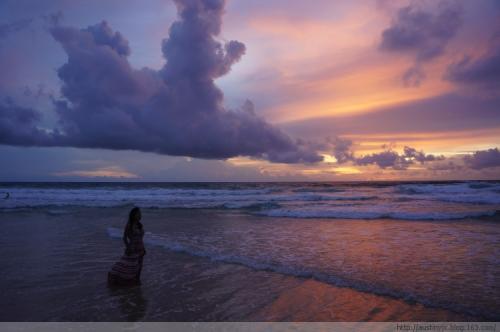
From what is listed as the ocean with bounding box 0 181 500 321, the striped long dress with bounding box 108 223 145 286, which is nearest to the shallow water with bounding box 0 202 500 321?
the ocean with bounding box 0 181 500 321

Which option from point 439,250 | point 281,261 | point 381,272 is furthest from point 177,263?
point 439,250

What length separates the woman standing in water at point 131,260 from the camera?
730 centimetres

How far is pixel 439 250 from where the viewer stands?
10.7 meters

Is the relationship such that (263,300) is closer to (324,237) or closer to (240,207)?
(324,237)

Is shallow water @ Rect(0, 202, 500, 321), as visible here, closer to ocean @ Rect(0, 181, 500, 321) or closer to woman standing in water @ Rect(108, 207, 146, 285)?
ocean @ Rect(0, 181, 500, 321)

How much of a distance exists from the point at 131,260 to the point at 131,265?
0.10 m

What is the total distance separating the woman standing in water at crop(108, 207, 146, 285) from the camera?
24.0 feet

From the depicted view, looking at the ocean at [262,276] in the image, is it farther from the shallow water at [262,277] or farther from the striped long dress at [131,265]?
the striped long dress at [131,265]

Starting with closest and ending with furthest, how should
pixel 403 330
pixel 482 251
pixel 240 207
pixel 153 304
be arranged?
pixel 403 330 < pixel 153 304 < pixel 482 251 < pixel 240 207

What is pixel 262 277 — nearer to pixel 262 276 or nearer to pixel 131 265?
pixel 262 276

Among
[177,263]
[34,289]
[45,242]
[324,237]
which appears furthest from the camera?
[324,237]

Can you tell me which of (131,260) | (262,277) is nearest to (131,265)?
(131,260)

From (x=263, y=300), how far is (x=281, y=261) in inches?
121

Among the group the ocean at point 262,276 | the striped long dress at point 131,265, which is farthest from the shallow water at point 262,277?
the striped long dress at point 131,265
